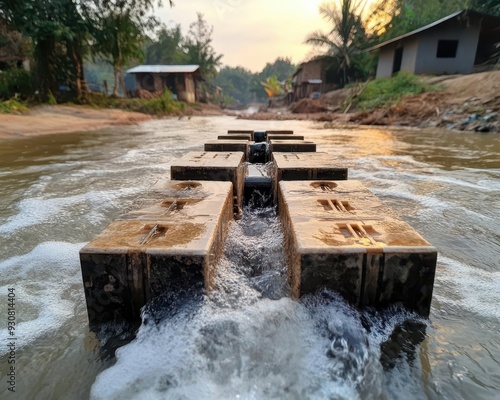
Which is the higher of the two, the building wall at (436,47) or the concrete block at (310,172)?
the building wall at (436,47)

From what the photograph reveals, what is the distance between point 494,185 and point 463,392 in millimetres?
3971

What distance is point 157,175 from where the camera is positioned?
5195 millimetres

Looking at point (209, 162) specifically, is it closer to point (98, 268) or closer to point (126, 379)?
point (98, 268)

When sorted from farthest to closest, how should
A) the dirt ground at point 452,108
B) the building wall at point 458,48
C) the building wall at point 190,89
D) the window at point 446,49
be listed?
the building wall at point 190,89 → the window at point 446,49 → the building wall at point 458,48 → the dirt ground at point 452,108

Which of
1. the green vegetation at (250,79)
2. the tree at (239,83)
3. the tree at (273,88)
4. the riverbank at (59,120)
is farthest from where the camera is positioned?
the tree at (239,83)

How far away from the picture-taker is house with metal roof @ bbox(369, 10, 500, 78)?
18609 millimetres

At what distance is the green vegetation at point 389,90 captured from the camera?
17.1 metres

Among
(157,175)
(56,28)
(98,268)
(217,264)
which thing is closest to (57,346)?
(98,268)

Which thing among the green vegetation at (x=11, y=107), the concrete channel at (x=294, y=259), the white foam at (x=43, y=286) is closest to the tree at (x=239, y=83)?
the green vegetation at (x=11, y=107)

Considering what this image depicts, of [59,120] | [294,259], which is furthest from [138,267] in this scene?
[59,120]

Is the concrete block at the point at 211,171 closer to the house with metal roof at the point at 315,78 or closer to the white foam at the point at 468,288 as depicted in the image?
the white foam at the point at 468,288

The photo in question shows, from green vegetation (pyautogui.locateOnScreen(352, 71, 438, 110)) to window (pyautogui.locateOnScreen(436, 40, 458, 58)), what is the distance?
293 cm

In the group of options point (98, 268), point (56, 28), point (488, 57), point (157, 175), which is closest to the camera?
point (98, 268)

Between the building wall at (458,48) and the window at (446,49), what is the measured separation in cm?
34
